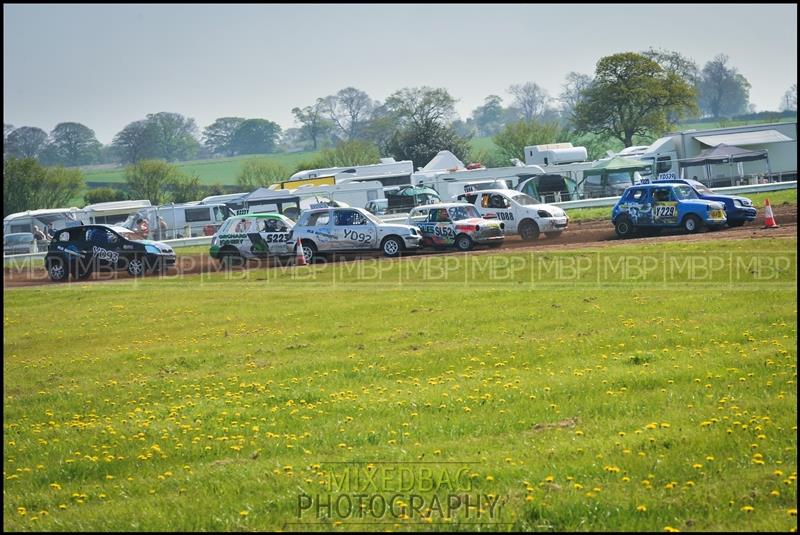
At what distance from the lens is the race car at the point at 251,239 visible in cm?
3030

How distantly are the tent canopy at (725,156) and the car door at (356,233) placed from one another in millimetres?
24298

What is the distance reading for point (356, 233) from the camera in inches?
1162

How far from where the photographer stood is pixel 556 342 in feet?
45.8

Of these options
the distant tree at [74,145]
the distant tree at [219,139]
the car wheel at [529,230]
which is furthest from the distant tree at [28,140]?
the car wheel at [529,230]

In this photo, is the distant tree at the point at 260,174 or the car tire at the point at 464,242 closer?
the car tire at the point at 464,242

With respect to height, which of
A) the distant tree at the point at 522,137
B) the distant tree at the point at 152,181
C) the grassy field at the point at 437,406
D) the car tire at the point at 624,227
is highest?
the distant tree at the point at 522,137

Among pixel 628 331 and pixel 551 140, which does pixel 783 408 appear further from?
pixel 551 140

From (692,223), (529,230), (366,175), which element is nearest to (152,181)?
(366,175)

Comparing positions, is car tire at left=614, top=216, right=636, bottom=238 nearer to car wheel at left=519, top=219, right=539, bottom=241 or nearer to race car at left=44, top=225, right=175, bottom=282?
car wheel at left=519, top=219, right=539, bottom=241

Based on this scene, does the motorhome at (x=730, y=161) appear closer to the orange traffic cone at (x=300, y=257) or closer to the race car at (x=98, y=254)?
the orange traffic cone at (x=300, y=257)

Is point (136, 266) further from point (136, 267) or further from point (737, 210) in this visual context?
point (737, 210)

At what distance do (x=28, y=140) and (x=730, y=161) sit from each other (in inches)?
5720

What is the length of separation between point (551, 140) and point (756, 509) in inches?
3448

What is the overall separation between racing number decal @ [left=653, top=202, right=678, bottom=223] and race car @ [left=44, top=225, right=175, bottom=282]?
1502 centimetres
